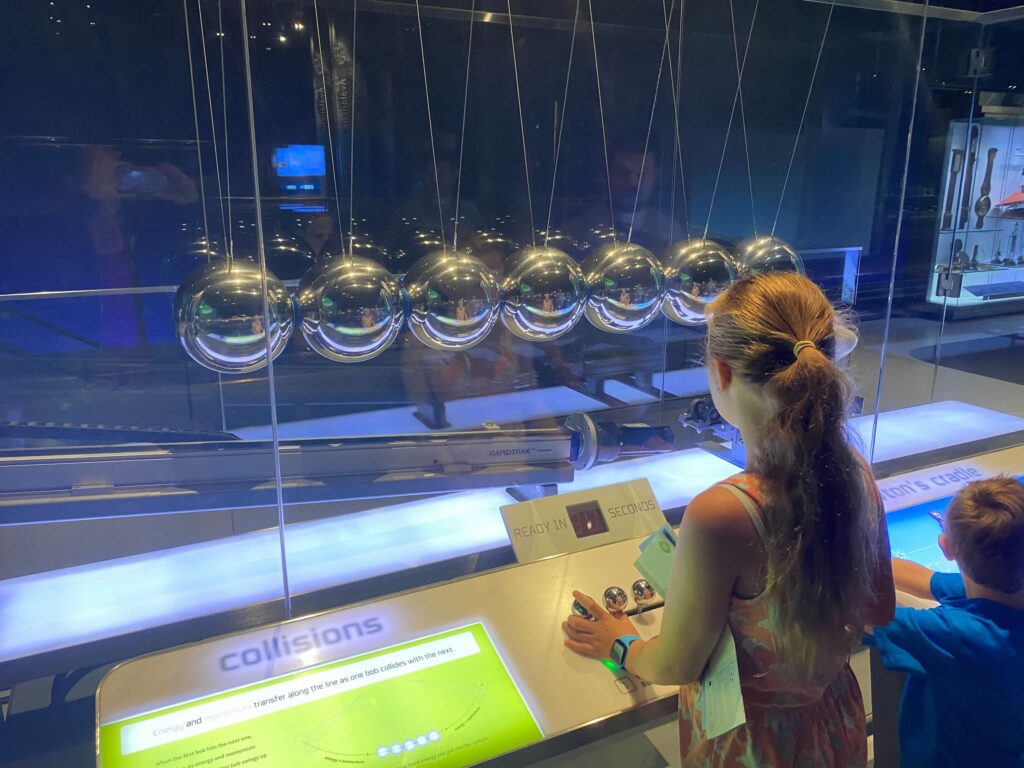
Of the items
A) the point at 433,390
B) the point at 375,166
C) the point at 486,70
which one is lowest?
the point at 433,390

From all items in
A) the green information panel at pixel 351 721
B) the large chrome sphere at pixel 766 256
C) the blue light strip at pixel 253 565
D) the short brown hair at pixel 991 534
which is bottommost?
the blue light strip at pixel 253 565

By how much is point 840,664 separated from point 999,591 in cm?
39

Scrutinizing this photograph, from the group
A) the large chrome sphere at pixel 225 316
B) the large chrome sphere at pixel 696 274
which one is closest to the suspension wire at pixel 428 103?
the large chrome sphere at pixel 696 274

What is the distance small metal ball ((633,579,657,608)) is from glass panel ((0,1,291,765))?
0.79 m

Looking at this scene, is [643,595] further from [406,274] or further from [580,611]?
[406,274]

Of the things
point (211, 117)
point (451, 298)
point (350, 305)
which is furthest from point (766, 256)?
point (211, 117)

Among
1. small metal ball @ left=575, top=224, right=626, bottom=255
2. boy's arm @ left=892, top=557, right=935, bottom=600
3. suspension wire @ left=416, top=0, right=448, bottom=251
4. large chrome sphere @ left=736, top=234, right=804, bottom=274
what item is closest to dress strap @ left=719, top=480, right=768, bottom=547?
Result: boy's arm @ left=892, top=557, right=935, bottom=600

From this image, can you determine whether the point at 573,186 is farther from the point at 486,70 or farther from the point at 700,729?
the point at 700,729

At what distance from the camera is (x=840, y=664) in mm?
1057

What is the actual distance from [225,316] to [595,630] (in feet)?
3.21

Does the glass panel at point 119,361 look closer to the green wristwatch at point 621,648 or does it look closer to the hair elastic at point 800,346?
the green wristwatch at point 621,648

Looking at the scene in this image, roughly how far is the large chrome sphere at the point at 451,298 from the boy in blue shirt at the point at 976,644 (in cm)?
106

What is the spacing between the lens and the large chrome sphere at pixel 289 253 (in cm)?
271

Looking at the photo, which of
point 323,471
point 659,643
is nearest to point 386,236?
point 323,471
